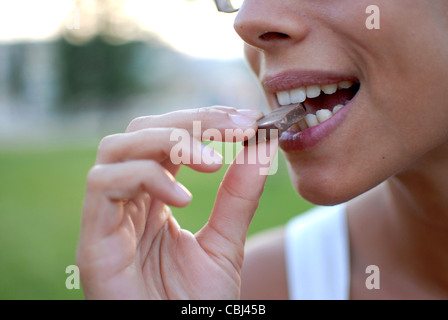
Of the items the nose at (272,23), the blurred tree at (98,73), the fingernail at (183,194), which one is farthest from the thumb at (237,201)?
Result: the blurred tree at (98,73)

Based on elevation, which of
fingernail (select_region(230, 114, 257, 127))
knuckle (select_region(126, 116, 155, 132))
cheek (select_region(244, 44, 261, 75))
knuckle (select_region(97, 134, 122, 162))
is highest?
cheek (select_region(244, 44, 261, 75))

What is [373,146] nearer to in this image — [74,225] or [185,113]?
[185,113]

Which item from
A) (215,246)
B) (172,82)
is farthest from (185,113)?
(172,82)

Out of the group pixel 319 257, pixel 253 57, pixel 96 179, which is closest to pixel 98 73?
pixel 319 257

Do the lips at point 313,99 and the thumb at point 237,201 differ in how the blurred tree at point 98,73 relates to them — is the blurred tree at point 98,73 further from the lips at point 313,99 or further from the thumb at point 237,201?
the thumb at point 237,201

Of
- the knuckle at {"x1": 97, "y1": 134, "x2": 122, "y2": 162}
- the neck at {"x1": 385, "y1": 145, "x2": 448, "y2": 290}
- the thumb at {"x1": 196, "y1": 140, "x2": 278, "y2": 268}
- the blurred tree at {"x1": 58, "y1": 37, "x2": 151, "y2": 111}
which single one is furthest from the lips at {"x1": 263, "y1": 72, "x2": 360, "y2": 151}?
the blurred tree at {"x1": 58, "y1": 37, "x2": 151, "y2": 111}

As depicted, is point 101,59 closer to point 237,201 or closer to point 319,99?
→ point 319,99

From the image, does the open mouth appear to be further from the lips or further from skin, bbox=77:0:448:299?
skin, bbox=77:0:448:299
